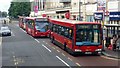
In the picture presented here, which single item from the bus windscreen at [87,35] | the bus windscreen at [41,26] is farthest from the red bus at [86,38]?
the bus windscreen at [41,26]

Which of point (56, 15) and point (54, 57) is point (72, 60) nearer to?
point (54, 57)

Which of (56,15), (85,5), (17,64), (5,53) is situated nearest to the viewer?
(17,64)

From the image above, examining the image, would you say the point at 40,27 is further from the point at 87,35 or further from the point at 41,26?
the point at 87,35

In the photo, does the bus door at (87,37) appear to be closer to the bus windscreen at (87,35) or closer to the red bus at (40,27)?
the bus windscreen at (87,35)

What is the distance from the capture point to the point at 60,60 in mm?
26750

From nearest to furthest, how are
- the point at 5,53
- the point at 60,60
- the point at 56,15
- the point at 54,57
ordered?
the point at 60,60, the point at 54,57, the point at 5,53, the point at 56,15

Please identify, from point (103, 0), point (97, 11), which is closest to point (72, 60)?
point (103, 0)

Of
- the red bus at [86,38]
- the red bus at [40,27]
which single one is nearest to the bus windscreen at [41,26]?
the red bus at [40,27]

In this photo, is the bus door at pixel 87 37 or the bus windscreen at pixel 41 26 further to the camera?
the bus windscreen at pixel 41 26

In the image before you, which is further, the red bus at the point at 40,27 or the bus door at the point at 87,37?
the red bus at the point at 40,27

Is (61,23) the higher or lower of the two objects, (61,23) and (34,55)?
the higher

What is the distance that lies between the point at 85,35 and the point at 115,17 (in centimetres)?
1424

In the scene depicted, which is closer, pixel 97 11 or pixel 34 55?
pixel 34 55

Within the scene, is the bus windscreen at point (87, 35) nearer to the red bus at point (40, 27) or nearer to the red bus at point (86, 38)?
the red bus at point (86, 38)
